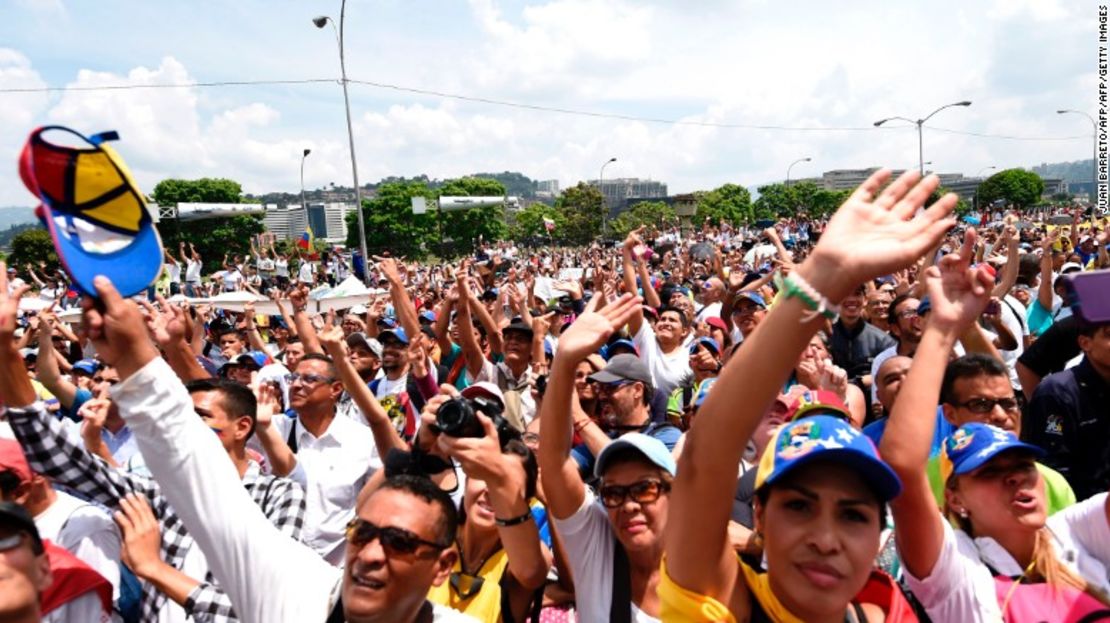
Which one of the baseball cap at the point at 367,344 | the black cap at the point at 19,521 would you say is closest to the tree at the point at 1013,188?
the baseball cap at the point at 367,344

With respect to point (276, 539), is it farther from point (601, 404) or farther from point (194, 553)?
point (601, 404)

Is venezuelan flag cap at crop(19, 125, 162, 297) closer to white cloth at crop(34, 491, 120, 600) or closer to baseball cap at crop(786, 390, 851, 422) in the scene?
white cloth at crop(34, 491, 120, 600)

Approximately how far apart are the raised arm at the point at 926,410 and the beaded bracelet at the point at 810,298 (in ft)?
1.76

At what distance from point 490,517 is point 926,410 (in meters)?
1.65

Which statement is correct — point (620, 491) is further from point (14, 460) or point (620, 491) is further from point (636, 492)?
point (14, 460)

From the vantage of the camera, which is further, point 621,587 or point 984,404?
point 984,404

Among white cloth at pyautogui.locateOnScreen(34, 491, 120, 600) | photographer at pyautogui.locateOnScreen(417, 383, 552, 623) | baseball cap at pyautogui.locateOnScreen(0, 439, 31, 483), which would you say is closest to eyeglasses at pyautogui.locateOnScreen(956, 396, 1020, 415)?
photographer at pyautogui.locateOnScreen(417, 383, 552, 623)

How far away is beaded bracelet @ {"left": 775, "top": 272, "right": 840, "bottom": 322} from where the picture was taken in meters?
1.43

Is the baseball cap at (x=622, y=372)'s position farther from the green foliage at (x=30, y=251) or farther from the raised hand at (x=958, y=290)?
the green foliage at (x=30, y=251)

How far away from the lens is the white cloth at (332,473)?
373 centimetres

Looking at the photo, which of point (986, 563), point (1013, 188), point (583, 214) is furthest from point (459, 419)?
point (1013, 188)

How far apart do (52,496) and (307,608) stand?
140cm

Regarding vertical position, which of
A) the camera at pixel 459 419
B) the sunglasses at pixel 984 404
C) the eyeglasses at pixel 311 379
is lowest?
the sunglasses at pixel 984 404

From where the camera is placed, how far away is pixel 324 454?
414 cm
